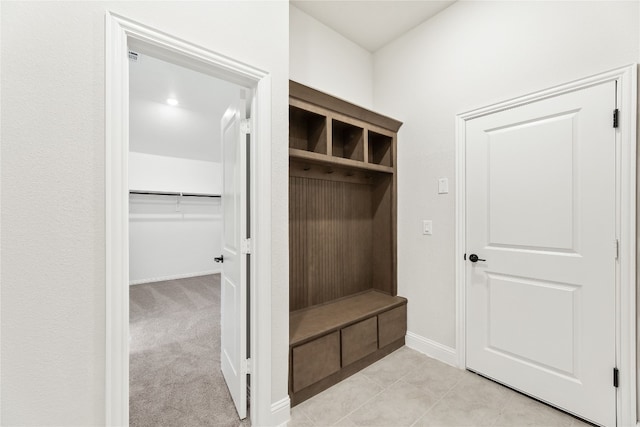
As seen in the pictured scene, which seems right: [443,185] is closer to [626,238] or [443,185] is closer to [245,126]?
[626,238]

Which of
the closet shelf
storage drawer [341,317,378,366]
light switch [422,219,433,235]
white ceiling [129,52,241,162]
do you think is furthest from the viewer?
white ceiling [129,52,241,162]

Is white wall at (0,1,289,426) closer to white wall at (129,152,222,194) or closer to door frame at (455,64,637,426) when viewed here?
door frame at (455,64,637,426)

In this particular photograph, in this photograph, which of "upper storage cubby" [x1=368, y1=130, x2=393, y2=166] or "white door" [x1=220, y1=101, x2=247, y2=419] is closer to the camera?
"white door" [x1=220, y1=101, x2=247, y2=419]

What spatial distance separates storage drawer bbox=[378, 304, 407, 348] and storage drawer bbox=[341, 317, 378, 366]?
0.07 metres

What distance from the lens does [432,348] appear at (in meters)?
2.39

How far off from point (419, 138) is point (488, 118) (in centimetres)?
58

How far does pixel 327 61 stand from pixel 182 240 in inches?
181

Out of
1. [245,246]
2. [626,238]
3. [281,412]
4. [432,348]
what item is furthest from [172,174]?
[626,238]

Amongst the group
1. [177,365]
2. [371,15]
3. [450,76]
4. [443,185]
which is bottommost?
[177,365]

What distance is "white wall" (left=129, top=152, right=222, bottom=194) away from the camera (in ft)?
16.4

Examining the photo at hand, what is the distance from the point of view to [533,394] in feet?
6.03

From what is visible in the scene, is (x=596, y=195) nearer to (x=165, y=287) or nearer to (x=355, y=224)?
(x=355, y=224)

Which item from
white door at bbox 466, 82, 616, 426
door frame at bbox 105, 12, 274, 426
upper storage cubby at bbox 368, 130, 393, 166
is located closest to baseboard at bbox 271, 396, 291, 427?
door frame at bbox 105, 12, 274, 426

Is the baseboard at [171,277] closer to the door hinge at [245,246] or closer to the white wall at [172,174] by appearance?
the white wall at [172,174]
